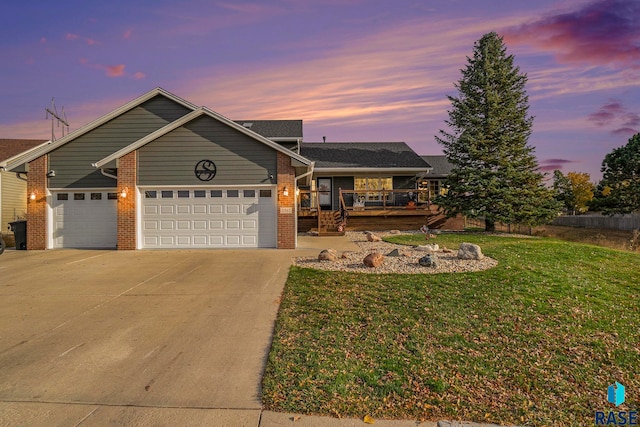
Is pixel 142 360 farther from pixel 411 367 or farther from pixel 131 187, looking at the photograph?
pixel 131 187

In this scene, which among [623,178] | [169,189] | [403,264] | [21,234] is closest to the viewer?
[403,264]

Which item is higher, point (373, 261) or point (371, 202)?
point (371, 202)

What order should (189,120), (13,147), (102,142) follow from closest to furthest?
(189,120), (102,142), (13,147)

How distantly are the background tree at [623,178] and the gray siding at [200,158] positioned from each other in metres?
31.1

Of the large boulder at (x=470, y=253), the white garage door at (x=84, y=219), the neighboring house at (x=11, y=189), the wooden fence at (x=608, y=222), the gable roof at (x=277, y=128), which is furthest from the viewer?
the wooden fence at (x=608, y=222)

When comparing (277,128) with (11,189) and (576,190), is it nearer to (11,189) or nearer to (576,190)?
(11,189)

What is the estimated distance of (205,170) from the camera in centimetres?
1361

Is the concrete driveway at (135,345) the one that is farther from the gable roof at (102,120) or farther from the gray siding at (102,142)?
the gable roof at (102,120)

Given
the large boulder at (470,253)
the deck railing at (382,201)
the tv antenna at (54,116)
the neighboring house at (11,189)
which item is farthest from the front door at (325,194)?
the neighboring house at (11,189)

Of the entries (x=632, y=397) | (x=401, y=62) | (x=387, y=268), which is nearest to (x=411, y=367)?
(x=632, y=397)

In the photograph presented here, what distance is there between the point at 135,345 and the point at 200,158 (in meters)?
9.88

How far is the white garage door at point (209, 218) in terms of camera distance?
44.9 ft

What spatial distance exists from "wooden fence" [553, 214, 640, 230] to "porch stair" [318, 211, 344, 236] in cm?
2425

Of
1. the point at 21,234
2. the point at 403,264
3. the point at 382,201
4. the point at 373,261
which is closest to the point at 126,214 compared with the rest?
the point at 21,234
